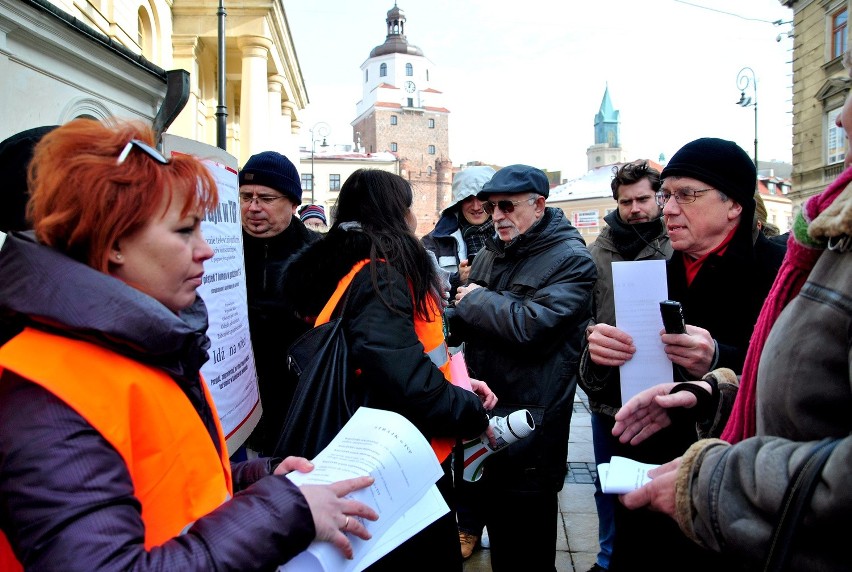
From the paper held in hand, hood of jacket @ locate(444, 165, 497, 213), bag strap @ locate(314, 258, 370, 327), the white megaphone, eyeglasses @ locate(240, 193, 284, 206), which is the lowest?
the white megaphone

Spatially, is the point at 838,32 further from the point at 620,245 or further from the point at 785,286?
the point at 785,286

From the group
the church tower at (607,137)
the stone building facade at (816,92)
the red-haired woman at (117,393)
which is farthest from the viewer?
the church tower at (607,137)

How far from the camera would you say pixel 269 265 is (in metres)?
3.12

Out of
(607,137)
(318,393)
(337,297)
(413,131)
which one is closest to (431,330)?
(337,297)

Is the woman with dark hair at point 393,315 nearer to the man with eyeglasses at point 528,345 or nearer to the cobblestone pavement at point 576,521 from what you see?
the man with eyeglasses at point 528,345

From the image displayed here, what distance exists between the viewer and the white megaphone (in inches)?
94.4

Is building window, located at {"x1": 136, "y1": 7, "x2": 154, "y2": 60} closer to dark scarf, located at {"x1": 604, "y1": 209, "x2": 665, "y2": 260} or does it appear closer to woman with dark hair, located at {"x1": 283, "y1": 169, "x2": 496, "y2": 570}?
dark scarf, located at {"x1": 604, "y1": 209, "x2": 665, "y2": 260}

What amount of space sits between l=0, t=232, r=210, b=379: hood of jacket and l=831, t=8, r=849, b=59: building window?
27767 mm

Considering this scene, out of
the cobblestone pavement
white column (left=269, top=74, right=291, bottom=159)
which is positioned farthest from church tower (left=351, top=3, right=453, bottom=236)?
the cobblestone pavement

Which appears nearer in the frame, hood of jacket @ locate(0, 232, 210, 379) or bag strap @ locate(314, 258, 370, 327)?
hood of jacket @ locate(0, 232, 210, 379)

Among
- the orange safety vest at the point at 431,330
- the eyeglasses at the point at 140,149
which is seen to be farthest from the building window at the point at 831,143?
the eyeglasses at the point at 140,149

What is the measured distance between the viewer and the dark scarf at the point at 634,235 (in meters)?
3.67

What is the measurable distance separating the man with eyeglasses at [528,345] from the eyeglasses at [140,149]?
1.93 metres

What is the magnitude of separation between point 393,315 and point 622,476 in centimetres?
92
